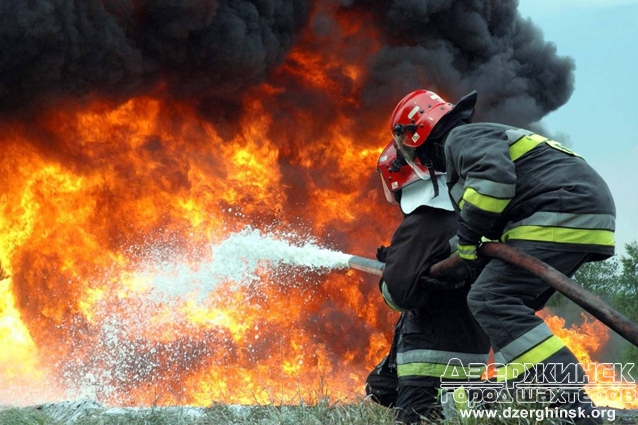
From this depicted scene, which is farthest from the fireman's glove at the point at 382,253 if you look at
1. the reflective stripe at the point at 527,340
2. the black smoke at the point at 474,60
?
the black smoke at the point at 474,60

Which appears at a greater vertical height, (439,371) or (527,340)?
(439,371)

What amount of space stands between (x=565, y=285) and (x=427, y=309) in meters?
1.24

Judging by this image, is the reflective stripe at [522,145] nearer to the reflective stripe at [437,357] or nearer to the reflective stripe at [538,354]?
the reflective stripe at [538,354]

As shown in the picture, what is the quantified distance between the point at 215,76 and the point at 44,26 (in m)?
2.49

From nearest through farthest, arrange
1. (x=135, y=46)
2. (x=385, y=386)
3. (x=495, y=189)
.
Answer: (x=495, y=189) < (x=385, y=386) < (x=135, y=46)

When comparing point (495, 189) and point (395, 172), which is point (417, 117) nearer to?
point (395, 172)

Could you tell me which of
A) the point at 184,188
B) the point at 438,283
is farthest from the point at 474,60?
the point at 438,283

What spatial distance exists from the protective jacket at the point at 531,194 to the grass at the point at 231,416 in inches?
40.2

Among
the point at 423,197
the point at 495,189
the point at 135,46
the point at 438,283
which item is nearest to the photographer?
the point at 495,189

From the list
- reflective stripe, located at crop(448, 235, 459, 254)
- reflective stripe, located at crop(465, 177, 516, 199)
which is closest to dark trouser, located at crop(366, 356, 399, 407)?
reflective stripe, located at crop(448, 235, 459, 254)

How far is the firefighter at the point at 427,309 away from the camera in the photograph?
4.33 meters

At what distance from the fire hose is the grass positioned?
83 cm

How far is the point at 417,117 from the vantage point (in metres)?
4.38

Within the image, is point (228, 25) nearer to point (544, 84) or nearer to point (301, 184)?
point (301, 184)
